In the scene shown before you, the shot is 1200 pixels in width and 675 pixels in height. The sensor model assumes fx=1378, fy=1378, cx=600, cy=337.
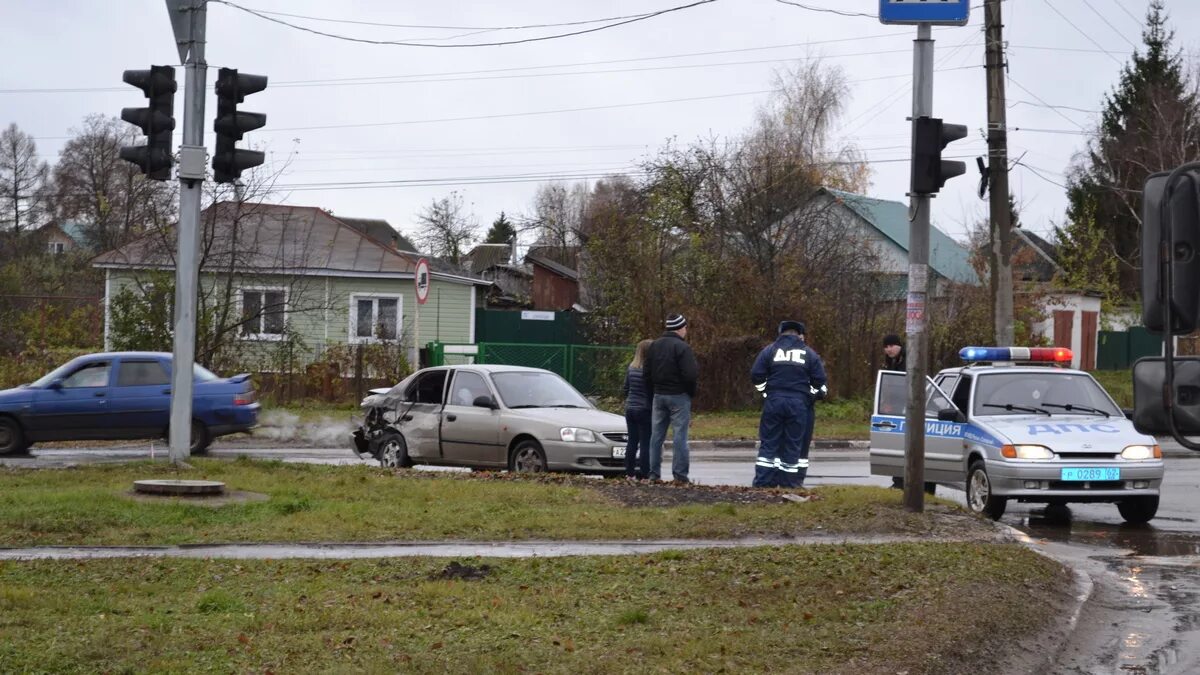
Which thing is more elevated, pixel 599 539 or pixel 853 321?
pixel 853 321

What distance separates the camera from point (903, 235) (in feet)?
178

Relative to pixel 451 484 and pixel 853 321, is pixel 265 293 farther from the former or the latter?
pixel 451 484

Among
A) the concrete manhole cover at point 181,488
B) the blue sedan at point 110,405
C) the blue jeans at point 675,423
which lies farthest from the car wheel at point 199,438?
the blue jeans at point 675,423

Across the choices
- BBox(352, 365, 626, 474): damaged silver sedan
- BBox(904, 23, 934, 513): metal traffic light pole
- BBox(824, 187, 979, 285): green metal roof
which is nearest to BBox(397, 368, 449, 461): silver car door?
BBox(352, 365, 626, 474): damaged silver sedan

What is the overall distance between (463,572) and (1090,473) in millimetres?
7009

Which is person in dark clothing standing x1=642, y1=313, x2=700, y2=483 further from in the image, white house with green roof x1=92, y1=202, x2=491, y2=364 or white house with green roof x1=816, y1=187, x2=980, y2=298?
white house with green roof x1=816, y1=187, x2=980, y2=298

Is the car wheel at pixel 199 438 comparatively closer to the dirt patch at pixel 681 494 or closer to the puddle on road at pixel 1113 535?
the dirt patch at pixel 681 494

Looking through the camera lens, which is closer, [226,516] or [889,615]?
[889,615]

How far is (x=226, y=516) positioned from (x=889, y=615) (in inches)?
252

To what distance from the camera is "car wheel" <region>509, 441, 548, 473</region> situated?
1636 centimetres

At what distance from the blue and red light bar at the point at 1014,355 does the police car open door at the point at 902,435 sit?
58cm

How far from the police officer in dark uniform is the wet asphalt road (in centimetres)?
231

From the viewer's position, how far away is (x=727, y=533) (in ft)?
38.0

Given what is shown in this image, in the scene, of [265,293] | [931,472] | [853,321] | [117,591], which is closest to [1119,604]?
[931,472]
